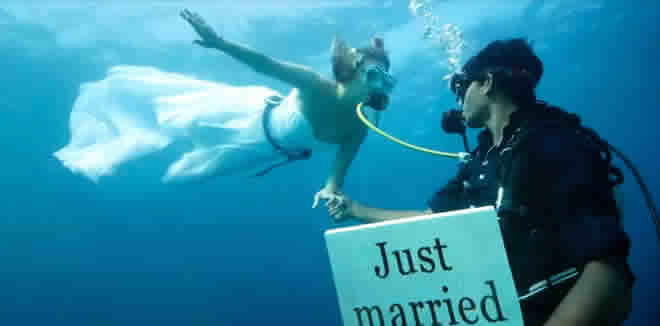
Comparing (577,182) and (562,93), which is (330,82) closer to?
(577,182)

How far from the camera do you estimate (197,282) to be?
50281 mm

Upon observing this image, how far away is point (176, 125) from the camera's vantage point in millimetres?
5035

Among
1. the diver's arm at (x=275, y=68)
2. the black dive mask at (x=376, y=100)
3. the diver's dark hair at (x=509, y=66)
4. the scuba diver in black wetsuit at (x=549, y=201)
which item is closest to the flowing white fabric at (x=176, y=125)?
the diver's arm at (x=275, y=68)

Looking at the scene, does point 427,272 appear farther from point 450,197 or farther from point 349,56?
point 349,56

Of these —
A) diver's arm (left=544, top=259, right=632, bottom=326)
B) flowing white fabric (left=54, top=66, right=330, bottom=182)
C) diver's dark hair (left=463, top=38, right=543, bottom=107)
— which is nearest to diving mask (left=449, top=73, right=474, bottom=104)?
diver's dark hair (left=463, top=38, right=543, bottom=107)

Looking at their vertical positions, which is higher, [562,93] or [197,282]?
[562,93]

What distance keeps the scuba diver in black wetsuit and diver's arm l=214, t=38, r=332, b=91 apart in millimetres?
2032

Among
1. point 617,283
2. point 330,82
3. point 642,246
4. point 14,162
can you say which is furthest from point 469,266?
point 642,246

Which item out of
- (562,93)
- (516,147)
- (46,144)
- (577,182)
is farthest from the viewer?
(562,93)

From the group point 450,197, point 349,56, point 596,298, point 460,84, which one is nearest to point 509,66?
point 460,84

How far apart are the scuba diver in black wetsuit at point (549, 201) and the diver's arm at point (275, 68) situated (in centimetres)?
203

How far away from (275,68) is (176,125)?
7.04 ft

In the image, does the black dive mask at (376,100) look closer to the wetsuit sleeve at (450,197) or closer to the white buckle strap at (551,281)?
the wetsuit sleeve at (450,197)

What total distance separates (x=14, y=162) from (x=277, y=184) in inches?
864
